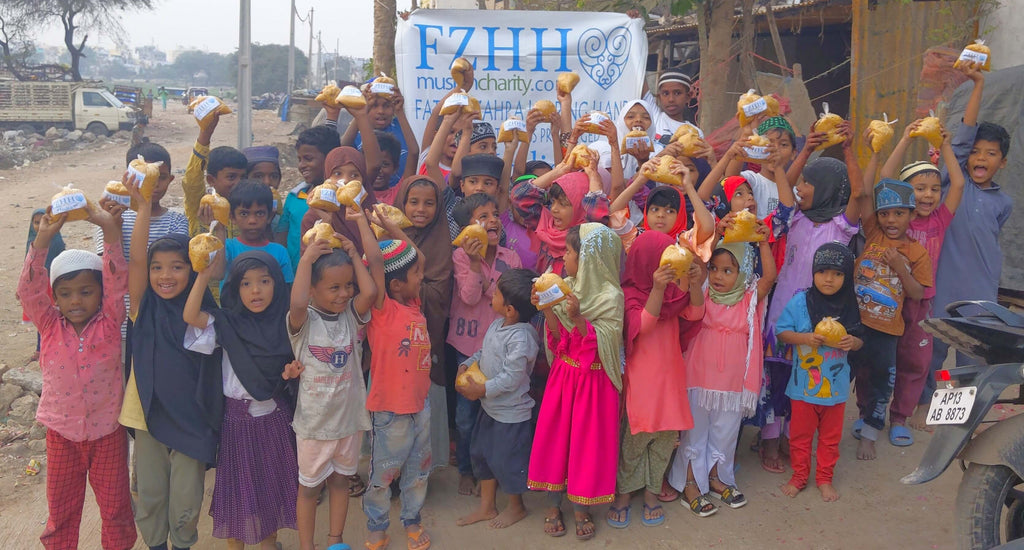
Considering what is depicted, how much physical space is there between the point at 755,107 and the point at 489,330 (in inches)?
71.4

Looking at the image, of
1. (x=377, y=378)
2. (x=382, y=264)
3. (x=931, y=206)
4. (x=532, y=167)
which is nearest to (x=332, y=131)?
(x=532, y=167)

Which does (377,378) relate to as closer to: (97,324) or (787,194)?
(97,324)

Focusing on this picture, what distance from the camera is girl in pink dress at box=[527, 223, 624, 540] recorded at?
3.48 metres

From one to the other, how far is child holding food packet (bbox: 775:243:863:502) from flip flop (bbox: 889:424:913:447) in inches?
29.2

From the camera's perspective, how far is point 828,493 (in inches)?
155

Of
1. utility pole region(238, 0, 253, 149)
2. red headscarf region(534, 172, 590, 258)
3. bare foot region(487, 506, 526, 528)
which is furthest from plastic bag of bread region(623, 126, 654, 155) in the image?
utility pole region(238, 0, 253, 149)

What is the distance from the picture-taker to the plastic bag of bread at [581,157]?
13.2ft

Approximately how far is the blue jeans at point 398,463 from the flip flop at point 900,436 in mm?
2790

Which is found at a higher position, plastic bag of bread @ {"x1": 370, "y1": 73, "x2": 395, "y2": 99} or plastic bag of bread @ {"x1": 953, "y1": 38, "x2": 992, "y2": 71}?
plastic bag of bread @ {"x1": 953, "y1": 38, "x2": 992, "y2": 71}

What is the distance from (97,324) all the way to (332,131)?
6.34 ft

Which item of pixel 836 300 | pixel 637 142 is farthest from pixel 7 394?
pixel 836 300

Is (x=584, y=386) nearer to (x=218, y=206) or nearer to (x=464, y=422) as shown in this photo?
(x=464, y=422)

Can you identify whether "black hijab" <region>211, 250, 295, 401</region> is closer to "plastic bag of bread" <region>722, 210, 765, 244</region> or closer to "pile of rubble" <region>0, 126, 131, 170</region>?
"plastic bag of bread" <region>722, 210, 765, 244</region>

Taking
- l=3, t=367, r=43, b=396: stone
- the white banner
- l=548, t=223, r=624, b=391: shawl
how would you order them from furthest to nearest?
the white banner < l=3, t=367, r=43, b=396: stone < l=548, t=223, r=624, b=391: shawl
